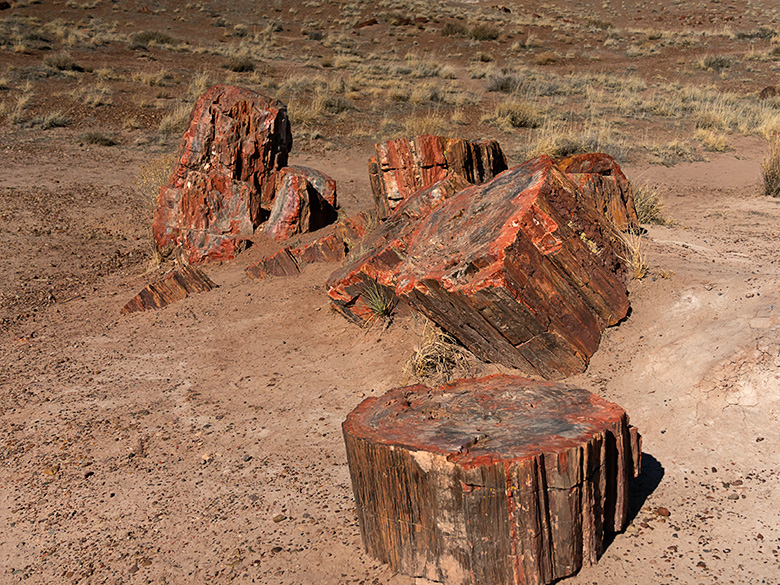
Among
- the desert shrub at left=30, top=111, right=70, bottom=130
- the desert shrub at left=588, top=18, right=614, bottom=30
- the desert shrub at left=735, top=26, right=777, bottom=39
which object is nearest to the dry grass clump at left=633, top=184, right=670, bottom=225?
the desert shrub at left=30, top=111, right=70, bottom=130

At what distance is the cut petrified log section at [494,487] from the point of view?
296 cm

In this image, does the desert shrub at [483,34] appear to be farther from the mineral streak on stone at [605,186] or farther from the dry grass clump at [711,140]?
the mineral streak on stone at [605,186]

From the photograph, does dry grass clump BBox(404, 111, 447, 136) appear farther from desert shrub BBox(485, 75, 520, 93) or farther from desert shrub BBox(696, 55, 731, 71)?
desert shrub BBox(696, 55, 731, 71)

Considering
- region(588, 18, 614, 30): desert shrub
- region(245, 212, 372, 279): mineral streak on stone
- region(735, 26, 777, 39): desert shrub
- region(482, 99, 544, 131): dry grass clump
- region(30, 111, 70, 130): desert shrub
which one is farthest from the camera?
region(588, 18, 614, 30): desert shrub

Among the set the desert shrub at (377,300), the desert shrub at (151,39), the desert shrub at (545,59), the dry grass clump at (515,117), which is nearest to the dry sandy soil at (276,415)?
the desert shrub at (377,300)

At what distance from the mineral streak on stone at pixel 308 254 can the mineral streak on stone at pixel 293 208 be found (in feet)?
2.33

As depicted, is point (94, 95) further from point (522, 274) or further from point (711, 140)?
point (522, 274)

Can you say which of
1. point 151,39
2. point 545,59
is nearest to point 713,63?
point 545,59

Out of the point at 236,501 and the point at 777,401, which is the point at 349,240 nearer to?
the point at 236,501

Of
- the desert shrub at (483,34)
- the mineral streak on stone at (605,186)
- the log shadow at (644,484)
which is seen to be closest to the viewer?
the log shadow at (644,484)

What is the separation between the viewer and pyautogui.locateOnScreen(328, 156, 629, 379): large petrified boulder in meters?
4.73

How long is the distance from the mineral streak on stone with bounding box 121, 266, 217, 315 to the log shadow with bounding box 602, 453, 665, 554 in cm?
525

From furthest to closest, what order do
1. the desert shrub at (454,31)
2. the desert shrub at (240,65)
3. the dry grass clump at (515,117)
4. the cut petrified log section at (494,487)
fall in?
the desert shrub at (454,31), the desert shrub at (240,65), the dry grass clump at (515,117), the cut petrified log section at (494,487)

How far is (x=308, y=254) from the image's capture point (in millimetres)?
7965
